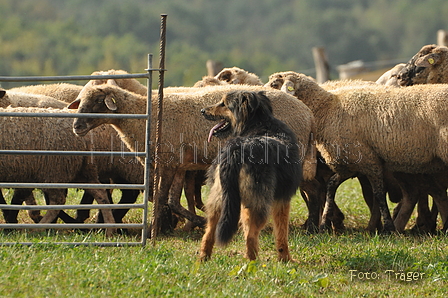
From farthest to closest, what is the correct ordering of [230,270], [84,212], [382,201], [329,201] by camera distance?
1. [84,212]
2. [329,201]
3. [382,201]
4. [230,270]

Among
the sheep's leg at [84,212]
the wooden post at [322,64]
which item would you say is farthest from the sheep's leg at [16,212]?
the wooden post at [322,64]

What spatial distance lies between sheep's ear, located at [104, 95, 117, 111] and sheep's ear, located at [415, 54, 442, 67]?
4.22 metres

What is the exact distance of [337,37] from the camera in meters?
88.1

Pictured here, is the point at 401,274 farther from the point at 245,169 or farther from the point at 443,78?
the point at 443,78

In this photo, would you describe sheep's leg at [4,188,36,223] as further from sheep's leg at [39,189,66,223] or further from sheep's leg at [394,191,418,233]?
sheep's leg at [394,191,418,233]

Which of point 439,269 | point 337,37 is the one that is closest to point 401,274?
point 439,269

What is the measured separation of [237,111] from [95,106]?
2.06 meters

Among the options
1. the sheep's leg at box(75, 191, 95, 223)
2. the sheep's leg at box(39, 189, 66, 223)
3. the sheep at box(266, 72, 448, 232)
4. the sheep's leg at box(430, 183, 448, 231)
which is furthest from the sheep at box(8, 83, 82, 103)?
the sheep's leg at box(430, 183, 448, 231)

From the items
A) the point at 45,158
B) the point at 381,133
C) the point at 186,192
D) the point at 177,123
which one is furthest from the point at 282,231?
the point at 45,158

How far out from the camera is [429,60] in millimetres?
8648

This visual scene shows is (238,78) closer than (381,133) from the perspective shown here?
No

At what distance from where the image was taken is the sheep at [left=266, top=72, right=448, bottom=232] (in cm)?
764

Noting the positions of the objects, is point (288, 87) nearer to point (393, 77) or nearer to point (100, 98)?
point (393, 77)

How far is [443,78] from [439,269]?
3792 millimetres
